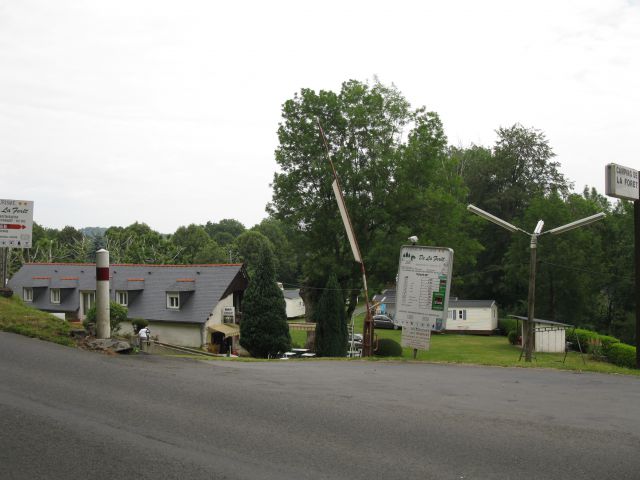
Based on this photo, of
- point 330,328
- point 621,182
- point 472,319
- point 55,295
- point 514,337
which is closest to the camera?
point 621,182

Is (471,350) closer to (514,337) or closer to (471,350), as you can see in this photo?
(471,350)

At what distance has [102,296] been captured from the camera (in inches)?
481

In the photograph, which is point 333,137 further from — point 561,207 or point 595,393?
point 595,393

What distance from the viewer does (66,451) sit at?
5.93m

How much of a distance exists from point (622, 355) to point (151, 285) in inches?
1248

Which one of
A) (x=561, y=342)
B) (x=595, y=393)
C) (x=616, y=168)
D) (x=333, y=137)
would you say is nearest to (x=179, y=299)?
(x=333, y=137)

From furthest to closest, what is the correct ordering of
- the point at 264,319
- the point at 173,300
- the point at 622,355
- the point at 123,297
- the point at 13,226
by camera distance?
the point at 123,297 < the point at 173,300 < the point at 264,319 < the point at 622,355 < the point at 13,226

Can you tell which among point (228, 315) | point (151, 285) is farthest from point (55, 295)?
point (228, 315)

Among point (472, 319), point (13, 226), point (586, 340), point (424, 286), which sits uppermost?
point (13, 226)

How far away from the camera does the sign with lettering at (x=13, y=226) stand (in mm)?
16516

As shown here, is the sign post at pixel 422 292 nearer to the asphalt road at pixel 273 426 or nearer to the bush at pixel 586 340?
the asphalt road at pixel 273 426

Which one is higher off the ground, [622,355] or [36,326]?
[36,326]

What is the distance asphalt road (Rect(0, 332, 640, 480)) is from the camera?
5926mm

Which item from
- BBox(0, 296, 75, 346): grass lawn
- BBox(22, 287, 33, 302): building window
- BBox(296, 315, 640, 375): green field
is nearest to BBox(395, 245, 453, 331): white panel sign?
BBox(0, 296, 75, 346): grass lawn
